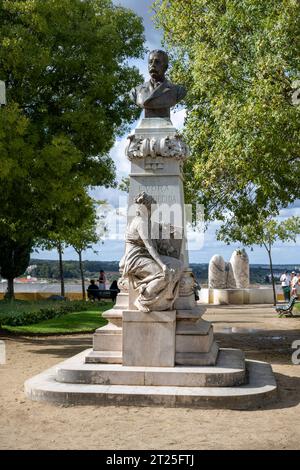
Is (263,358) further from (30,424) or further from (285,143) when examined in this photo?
(30,424)

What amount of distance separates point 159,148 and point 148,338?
8.93 feet

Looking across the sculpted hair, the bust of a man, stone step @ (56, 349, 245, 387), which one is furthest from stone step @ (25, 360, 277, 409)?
the bust of a man

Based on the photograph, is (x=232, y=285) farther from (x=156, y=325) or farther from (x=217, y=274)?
(x=156, y=325)

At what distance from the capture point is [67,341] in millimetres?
13797

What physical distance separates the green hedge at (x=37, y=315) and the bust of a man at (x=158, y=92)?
985 centimetres

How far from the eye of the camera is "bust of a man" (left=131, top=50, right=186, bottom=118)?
9.02 m

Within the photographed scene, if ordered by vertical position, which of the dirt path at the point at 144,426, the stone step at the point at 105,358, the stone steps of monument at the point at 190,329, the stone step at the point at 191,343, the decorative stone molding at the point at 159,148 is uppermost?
the decorative stone molding at the point at 159,148

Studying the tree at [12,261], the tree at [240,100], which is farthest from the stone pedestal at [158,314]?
the tree at [12,261]

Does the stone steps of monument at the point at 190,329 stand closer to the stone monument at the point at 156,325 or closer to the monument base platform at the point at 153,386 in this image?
the stone monument at the point at 156,325

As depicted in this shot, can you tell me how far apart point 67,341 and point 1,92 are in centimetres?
575

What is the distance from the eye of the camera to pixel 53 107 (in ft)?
49.8

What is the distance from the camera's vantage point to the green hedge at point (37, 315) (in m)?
17.1

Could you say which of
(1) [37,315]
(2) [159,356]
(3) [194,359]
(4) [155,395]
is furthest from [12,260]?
(4) [155,395]
